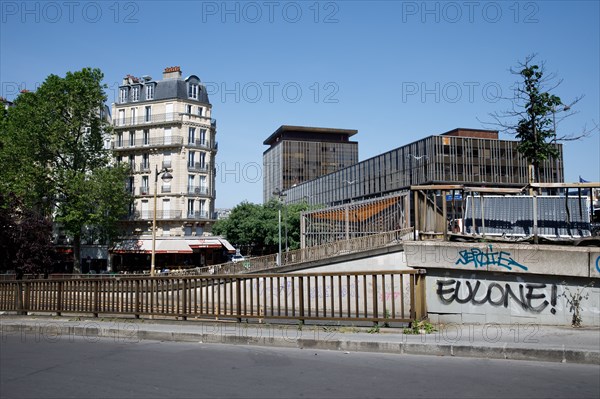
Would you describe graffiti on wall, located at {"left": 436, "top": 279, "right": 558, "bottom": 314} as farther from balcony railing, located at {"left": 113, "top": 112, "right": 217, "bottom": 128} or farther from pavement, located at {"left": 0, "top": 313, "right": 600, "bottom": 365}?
balcony railing, located at {"left": 113, "top": 112, "right": 217, "bottom": 128}

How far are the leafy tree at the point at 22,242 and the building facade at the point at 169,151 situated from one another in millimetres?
19245

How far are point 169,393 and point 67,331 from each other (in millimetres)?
5664

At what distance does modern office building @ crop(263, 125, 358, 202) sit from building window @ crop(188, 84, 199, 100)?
74030 millimetres

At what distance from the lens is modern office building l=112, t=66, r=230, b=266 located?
52.2 m

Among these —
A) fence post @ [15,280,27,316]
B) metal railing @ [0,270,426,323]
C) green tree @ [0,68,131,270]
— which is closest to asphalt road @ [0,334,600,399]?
metal railing @ [0,270,426,323]

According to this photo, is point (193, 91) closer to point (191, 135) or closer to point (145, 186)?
point (191, 135)

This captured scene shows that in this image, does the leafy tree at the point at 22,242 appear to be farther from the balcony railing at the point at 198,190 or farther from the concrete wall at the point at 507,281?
the concrete wall at the point at 507,281

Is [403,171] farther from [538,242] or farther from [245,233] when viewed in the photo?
[538,242]

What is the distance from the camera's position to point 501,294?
29.0 ft

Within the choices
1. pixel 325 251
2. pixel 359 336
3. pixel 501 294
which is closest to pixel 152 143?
pixel 325 251

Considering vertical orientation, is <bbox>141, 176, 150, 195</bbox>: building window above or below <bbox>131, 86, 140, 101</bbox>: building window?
below

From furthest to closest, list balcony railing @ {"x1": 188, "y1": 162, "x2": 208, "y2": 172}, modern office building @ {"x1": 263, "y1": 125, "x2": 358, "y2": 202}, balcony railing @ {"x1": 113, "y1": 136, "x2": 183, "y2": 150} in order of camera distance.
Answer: modern office building @ {"x1": 263, "y1": 125, "x2": 358, "y2": 202} → balcony railing @ {"x1": 188, "y1": 162, "x2": 208, "y2": 172} → balcony railing @ {"x1": 113, "y1": 136, "x2": 183, "y2": 150}

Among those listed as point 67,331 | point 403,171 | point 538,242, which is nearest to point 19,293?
point 67,331

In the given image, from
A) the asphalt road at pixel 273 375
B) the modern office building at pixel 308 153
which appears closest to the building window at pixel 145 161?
the asphalt road at pixel 273 375
